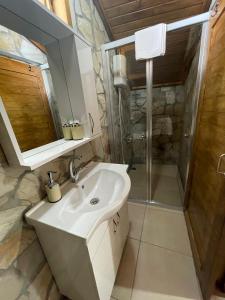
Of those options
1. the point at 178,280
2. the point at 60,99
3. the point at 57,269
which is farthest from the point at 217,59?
the point at 57,269

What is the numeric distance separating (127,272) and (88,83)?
1602mm

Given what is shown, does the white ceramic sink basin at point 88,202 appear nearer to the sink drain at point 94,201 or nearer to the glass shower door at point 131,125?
the sink drain at point 94,201

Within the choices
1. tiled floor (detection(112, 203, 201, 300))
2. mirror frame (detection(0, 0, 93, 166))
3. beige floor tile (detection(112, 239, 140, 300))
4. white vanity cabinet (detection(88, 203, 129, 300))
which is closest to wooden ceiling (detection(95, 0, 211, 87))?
mirror frame (detection(0, 0, 93, 166))

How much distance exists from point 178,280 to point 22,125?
1586 millimetres

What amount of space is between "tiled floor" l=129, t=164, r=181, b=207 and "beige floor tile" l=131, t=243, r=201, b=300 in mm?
695

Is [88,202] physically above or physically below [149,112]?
below

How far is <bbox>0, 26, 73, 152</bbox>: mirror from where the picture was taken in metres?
0.67

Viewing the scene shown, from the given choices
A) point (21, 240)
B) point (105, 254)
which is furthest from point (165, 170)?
point (21, 240)

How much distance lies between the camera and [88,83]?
106 centimetres

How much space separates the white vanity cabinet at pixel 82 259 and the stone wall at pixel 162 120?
1543mm

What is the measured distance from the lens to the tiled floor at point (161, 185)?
1.93 meters

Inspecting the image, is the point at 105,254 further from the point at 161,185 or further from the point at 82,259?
the point at 161,185

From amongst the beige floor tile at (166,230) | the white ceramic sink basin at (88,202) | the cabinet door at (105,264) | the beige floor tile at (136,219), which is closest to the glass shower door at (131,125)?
the beige floor tile at (136,219)

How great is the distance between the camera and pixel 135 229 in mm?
1513
